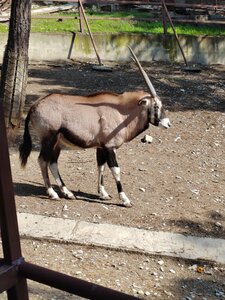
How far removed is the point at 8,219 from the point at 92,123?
4.35m

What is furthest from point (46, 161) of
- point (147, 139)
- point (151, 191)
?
point (147, 139)

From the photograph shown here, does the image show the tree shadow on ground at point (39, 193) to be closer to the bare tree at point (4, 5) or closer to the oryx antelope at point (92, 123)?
the oryx antelope at point (92, 123)

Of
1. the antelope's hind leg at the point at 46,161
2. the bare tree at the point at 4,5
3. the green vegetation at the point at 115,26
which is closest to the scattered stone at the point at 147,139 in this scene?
the antelope's hind leg at the point at 46,161

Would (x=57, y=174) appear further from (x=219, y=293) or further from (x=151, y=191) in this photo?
(x=219, y=293)

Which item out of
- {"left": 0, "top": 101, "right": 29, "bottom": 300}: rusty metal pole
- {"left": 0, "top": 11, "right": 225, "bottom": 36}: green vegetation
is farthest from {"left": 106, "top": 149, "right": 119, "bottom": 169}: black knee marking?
{"left": 0, "top": 11, "right": 225, "bottom": 36}: green vegetation

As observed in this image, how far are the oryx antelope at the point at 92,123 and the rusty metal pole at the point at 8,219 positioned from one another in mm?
4213

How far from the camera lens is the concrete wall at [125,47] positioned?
14.1 metres

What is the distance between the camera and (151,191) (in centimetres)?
705

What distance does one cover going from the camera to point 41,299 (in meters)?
4.61

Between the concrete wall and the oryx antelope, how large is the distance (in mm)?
7844

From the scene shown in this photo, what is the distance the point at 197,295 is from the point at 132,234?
1087mm

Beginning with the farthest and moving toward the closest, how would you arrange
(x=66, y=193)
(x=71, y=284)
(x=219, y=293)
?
(x=66, y=193) → (x=219, y=293) → (x=71, y=284)

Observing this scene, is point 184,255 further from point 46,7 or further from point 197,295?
point 46,7

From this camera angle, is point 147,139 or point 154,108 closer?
point 154,108
